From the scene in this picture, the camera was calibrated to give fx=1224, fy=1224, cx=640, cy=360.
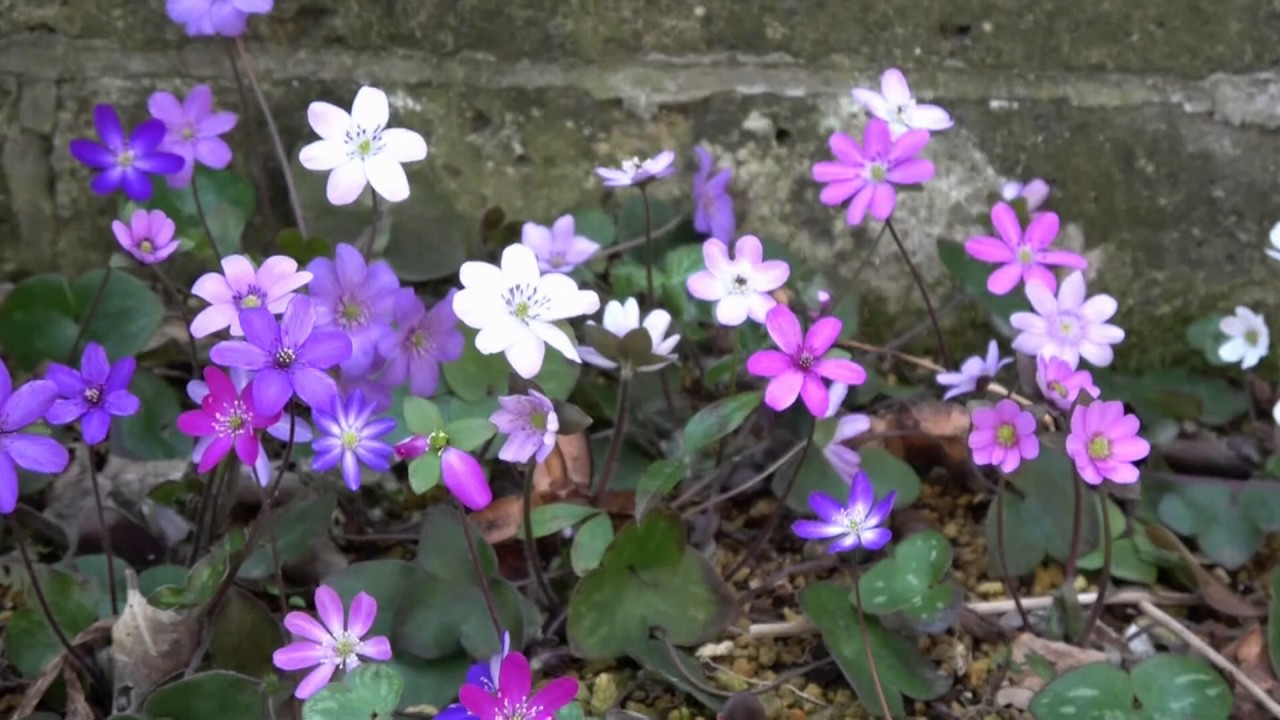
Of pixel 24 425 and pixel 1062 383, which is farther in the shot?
pixel 1062 383

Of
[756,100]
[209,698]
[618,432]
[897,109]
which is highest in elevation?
[897,109]

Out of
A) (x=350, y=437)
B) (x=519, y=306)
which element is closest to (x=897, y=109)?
(x=519, y=306)

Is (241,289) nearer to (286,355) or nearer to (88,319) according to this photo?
(286,355)

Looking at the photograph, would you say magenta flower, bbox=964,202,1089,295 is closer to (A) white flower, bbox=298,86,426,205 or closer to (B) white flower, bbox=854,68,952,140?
(B) white flower, bbox=854,68,952,140

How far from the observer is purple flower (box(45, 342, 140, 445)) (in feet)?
3.18

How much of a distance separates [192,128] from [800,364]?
738mm

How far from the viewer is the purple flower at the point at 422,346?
1.12 m

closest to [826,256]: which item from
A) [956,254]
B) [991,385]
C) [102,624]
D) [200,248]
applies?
[956,254]

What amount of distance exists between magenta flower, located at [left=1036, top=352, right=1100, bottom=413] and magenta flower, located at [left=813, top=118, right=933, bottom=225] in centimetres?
21

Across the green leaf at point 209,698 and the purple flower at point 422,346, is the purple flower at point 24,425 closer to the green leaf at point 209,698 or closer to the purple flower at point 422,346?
the green leaf at point 209,698

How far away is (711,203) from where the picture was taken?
4.63 feet

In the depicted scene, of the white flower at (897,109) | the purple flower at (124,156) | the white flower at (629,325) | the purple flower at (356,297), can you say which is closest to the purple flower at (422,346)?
the purple flower at (356,297)

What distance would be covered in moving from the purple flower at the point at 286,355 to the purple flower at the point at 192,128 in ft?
1.59

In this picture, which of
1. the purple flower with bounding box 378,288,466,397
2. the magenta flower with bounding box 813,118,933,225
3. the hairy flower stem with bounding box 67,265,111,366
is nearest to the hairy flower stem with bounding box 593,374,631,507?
the purple flower with bounding box 378,288,466,397
